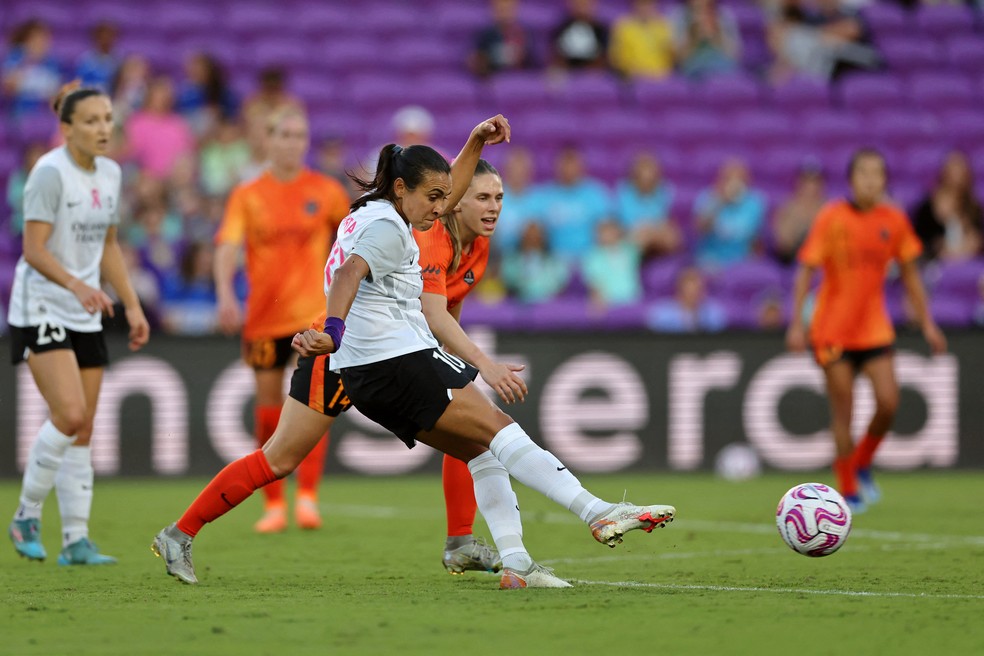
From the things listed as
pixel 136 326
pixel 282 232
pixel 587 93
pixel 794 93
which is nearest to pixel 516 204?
pixel 587 93

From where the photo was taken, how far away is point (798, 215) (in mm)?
15070

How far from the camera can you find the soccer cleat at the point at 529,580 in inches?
237

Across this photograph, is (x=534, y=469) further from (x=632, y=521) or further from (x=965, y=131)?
(x=965, y=131)

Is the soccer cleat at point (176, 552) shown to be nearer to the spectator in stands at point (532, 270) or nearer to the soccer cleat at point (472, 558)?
the soccer cleat at point (472, 558)

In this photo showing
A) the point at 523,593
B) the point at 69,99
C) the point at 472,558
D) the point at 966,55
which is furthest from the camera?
the point at 966,55

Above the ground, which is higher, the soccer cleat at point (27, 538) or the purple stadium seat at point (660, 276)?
the purple stadium seat at point (660, 276)

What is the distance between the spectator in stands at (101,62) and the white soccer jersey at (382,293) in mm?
9998

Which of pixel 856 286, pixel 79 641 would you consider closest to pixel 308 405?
pixel 79 641

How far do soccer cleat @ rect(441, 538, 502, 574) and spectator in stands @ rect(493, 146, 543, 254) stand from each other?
794cm

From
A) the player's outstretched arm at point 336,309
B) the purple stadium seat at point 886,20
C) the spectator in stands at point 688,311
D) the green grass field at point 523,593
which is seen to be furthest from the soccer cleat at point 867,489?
the purple stadium seat at point 886,20

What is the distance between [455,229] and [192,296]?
24.6 ft

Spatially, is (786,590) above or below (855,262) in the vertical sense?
below

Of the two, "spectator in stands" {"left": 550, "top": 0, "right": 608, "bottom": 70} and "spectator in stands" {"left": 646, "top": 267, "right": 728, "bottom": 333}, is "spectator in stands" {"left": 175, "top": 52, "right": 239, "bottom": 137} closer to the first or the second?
"spectator in stands" {"left": 550, "top": 0, "right": 608, "bottom": 70}

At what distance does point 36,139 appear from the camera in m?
15.5
